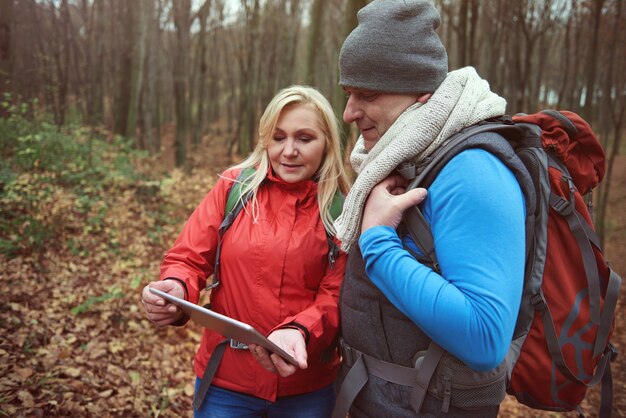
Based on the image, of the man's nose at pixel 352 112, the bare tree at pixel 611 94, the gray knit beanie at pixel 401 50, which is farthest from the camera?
the bare tree at pixel 611 94

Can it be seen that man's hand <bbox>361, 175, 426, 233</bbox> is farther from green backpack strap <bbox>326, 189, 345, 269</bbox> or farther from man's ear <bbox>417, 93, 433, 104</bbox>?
green backpack strap <bbox>326, 189, 345, 269</bbox>

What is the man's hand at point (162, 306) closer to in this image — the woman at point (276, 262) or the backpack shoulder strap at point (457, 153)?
the woman at point (276, 262)

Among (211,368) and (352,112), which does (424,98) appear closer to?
(352,112)

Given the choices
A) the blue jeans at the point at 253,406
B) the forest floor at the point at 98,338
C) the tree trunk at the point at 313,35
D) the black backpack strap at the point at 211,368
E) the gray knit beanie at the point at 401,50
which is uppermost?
the tree trunk at the point at 313,35

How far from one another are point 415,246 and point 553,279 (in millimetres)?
493

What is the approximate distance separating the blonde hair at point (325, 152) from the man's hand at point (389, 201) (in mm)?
531

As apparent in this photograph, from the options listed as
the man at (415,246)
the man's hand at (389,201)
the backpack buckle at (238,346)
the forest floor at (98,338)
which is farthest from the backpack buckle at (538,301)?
Answer: the forest floor at (98,338)

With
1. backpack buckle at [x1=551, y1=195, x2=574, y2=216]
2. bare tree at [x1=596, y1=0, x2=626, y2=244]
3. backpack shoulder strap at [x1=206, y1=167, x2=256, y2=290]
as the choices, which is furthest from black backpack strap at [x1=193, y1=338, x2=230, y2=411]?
bare tree at [x1=596, y1=0, x2=626, y2=244]

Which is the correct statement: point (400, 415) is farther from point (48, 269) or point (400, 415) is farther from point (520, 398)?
point (48, 269)

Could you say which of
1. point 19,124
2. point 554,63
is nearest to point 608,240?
point 19,124

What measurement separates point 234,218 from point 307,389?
3.03 feet

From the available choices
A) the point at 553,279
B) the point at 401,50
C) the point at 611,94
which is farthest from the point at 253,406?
the point at 611,94

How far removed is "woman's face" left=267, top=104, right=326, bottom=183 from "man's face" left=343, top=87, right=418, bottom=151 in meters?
0.45

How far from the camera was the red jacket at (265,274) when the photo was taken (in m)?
2.10
